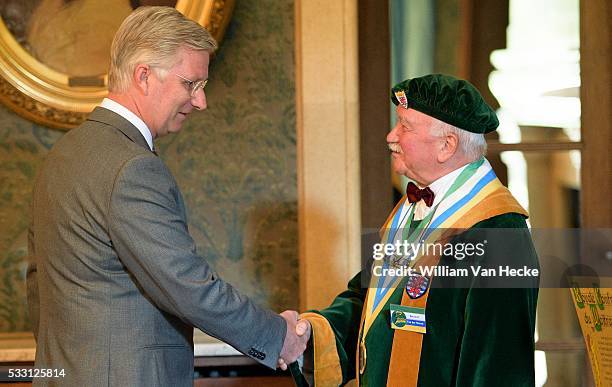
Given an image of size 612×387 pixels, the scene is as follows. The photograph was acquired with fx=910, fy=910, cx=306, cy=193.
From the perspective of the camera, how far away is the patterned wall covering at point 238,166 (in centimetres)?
381

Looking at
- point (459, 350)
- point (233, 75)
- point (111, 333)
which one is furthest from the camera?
point (233, 75)

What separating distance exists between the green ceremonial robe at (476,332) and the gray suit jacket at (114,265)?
0.54 m

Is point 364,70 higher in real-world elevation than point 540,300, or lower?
higher

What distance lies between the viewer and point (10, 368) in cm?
358

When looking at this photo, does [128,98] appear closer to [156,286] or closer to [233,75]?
[156,286]

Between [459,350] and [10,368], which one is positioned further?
[10,368]

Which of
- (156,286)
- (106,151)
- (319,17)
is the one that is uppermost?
(319,17)

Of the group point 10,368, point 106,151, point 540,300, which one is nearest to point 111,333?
point 106,151

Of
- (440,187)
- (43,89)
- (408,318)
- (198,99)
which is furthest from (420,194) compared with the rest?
(43,89)

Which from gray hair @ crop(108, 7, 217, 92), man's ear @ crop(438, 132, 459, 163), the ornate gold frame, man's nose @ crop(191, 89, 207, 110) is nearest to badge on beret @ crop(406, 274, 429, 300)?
man's ear @ crop(438, 132, 459, 163)

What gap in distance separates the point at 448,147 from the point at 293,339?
735mm

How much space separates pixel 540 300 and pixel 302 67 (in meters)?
1.40

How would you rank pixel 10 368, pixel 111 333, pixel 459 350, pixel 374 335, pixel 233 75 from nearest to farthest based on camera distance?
pixel 111 333 → pixel 459 350 → pixel 374 335 → pixel 10 368 → pixel 233 75

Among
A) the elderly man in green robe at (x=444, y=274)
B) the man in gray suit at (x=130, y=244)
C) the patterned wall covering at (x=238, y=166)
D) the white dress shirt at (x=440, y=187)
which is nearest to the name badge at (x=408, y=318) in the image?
the elderly man in green robe at (x=444, y=274)
